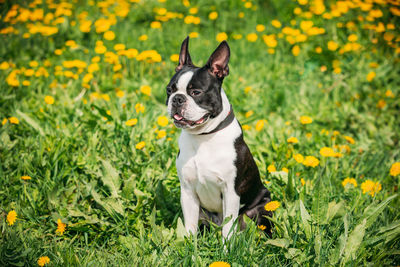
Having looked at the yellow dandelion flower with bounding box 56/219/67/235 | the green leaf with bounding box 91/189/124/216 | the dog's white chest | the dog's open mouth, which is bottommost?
the yellow dandelion flower with bounding box 56/219/67/235

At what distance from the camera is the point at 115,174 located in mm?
2918

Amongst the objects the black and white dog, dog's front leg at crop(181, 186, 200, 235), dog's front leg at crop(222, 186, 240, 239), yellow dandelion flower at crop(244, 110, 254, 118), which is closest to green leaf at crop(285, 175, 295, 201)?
the black and white dog

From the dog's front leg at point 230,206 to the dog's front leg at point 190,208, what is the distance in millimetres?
232

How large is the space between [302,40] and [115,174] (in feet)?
11.4

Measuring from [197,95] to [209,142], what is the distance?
315 millimetres

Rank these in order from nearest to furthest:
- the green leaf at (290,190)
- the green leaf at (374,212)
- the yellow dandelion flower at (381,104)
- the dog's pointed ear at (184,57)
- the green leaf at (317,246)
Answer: the green leaf at (317,246)
the green leaf at (374,212)
the dog's pointed ear at (184,57)
the green leaf at (290,190)
the yellow dandelion flower at (381,104)

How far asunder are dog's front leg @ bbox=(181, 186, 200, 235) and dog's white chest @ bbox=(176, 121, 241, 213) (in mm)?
85

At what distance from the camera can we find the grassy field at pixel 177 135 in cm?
236

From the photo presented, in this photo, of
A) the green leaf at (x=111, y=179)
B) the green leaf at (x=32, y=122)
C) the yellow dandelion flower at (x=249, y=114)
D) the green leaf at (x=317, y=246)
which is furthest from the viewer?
the yellow dandelion flower at (x=249, y=114)

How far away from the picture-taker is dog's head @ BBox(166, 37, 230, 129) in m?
2.36

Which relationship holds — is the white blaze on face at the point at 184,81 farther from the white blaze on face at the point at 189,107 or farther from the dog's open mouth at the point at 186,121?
the dog's open mouth at the point at 186,121

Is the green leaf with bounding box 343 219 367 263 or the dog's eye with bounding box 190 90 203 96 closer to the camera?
the green leaf with bounding box 343 219 367 263

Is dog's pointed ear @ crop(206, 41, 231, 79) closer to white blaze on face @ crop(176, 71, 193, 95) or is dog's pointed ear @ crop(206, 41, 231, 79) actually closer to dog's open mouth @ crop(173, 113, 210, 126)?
white blaze on face @ crop(176, 71, 193, 95)

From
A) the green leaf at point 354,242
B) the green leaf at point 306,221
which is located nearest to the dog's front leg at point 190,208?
the green leaf at point 306,221
